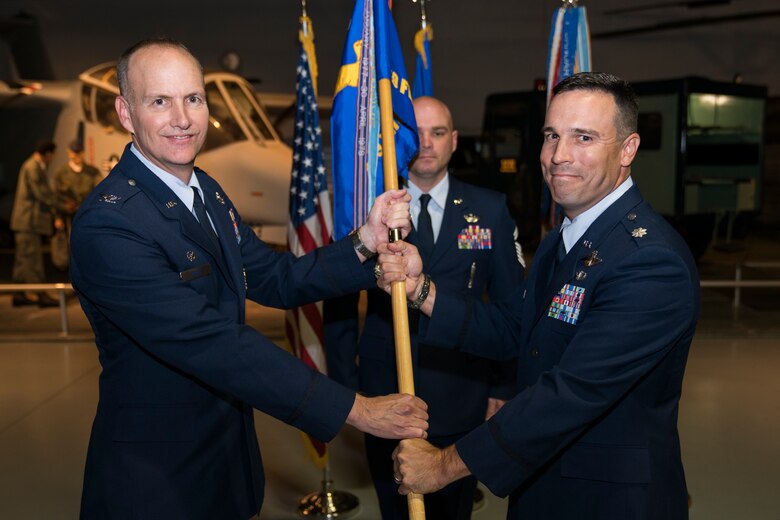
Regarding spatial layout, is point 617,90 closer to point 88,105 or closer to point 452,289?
point 452,289

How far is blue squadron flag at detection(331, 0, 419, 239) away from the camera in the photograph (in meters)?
2.18

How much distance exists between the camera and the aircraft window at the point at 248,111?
8.45 m

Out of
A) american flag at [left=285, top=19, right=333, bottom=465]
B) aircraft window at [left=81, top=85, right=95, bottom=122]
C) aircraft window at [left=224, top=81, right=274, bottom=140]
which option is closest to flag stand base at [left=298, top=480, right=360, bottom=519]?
american flag at [left=285, top=19, right=333, bottom=465]

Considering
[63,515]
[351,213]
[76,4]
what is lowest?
[63,515]

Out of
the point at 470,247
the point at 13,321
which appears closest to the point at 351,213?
the point at 470,247

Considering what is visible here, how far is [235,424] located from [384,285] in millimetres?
562

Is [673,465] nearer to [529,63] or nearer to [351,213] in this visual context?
[351,213]

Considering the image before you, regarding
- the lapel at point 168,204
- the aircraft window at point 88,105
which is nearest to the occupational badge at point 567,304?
the lapel at point 168,204

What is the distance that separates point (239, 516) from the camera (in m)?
1.84

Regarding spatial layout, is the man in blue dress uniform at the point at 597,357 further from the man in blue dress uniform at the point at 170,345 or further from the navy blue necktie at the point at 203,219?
the navy blue necktie at the point at 203,219

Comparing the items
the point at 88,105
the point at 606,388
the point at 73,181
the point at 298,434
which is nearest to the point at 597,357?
the point at 606,388

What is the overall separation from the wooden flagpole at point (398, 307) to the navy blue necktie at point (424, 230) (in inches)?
20.4

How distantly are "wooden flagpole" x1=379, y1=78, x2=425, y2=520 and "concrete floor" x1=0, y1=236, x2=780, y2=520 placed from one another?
1.66 meters

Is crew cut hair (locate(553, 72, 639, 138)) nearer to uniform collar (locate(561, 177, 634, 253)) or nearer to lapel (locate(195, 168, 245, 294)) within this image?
uniform collar (locate(561, 177, 634, 253))
